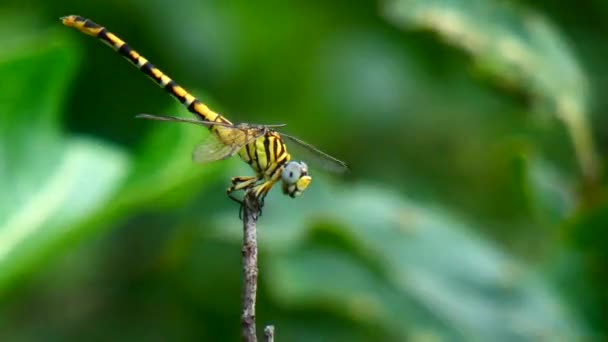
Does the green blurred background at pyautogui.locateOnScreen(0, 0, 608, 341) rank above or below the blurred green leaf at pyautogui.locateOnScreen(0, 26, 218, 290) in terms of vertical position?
above

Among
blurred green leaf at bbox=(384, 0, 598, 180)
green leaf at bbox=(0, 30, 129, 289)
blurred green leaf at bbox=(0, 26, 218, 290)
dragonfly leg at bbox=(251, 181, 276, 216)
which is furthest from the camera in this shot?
blurred green leaf at bbox=(384, 0, 598, 180)

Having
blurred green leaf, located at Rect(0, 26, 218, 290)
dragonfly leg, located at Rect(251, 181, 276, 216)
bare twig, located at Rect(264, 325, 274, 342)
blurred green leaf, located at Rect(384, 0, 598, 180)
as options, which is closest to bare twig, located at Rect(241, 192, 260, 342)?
bare twig, located at Rect(264, 325, 274, 342)

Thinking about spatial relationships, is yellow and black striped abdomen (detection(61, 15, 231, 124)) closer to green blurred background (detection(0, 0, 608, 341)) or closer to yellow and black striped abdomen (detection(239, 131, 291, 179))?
yellow and black striped abdomen (detection(239, 131, 291, 179))

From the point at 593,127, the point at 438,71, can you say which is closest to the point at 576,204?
the point at 593,127

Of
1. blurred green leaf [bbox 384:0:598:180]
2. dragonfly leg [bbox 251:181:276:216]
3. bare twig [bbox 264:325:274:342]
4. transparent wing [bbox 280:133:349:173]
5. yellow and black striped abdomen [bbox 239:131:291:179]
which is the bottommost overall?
bare twig [bbox 264:325:274:342]

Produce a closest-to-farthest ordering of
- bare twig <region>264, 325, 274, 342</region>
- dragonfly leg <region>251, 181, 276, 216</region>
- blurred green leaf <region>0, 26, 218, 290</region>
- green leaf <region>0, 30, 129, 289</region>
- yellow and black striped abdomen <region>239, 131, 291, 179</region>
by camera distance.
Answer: bare twig <region>264, 325, 274, 342</region>, dragonfly leg <region>251, 181, 276, 216</region>, yellow and black striped abdomen <region>239, 131, 291, 179</region>, blurred green leaf <region>0, 26, 218, 290</region>, green leaf <region>0, 30, 129, 289</region>

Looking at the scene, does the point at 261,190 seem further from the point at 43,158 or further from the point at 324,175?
the point at 324,175

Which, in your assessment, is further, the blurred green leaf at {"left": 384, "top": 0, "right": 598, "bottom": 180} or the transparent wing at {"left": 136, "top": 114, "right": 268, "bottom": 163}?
the blurred green leaf at {"left": 384, "top": 0, "right": 598, "bottom": 180}
